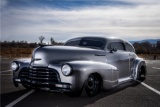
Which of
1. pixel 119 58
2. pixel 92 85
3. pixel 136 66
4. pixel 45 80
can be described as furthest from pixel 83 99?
pixel 136 66

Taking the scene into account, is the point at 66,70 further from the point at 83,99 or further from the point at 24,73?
the point at 24,73

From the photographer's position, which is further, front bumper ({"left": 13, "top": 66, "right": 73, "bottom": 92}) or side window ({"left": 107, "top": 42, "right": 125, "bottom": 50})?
side window ({"left": 107, "top": 42, "right": 125, "bottom": 50})

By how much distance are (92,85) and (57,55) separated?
1.17 m

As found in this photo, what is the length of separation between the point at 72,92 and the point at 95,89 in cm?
93

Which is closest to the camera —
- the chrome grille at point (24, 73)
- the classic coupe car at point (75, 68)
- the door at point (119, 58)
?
the classic coupe car at point (75, 68)

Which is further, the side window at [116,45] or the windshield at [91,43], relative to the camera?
the side window at [116,45]

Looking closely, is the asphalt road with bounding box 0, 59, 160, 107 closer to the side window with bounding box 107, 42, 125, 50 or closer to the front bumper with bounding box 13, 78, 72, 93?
the front bumper with bounding box 13, 78, 72, 93

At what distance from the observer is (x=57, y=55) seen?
20.0 ft

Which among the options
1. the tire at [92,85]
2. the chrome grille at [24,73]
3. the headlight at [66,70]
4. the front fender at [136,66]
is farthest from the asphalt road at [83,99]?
the front fender at [136,66]

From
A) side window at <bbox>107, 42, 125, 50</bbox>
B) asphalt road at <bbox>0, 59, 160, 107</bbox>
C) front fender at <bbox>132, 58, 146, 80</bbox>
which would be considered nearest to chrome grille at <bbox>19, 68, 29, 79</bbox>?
asphalt road at <bbox>0, 59, 160, 107</bbox>

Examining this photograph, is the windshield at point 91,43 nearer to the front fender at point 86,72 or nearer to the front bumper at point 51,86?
the front fender at point 86,72

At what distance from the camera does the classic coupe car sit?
562cm

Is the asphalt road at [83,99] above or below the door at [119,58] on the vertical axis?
below

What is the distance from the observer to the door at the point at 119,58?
724 cm
